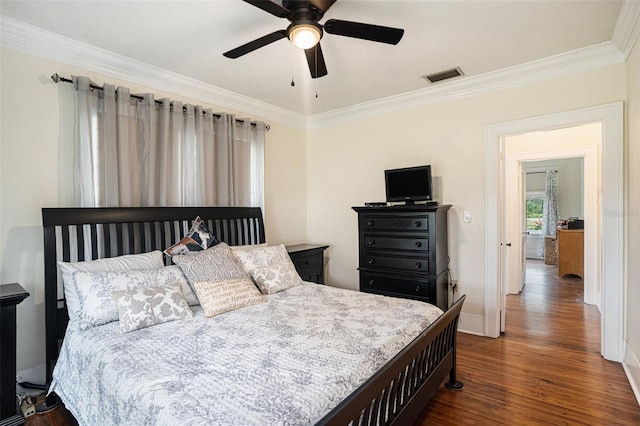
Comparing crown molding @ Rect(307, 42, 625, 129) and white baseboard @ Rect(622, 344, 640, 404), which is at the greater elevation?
crown molding @ Rect(307, 42, 625, 129)

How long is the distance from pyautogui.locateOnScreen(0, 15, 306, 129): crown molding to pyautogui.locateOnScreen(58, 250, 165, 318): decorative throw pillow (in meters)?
1.55

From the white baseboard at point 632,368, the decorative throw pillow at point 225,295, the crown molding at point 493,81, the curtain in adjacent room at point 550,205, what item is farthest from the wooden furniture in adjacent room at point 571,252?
the decorative throw pillow at point 225,295

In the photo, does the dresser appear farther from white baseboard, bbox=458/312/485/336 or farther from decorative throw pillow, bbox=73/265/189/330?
decorative throw pillow, bbox=73/265/189/330

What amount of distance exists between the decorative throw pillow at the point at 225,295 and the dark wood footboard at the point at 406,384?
120 centimetres

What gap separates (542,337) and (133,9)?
4448 mm

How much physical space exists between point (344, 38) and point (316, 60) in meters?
0.42

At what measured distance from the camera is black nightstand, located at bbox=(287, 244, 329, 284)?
368 centimetres

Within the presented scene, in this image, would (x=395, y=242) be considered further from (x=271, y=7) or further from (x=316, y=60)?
(x=271, y=7)

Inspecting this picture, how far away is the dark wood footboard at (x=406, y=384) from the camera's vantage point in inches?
46.5

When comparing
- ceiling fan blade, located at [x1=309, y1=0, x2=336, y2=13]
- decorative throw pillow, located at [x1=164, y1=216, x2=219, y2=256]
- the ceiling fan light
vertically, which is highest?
ceiling fan blade, located at [x1=309, y1=0, x2=336, y2=13]

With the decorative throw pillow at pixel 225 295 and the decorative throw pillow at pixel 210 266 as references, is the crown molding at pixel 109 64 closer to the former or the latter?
the decorative throw pillow at pixel 210 266

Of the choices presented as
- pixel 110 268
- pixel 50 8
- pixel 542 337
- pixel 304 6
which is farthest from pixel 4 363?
pixel 542 337

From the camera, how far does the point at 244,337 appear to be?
181 cm

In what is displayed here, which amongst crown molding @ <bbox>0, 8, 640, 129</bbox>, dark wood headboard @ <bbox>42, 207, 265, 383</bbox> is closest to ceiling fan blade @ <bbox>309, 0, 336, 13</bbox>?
crown molding @ <bbox>0, 8, 640, 129</bbox>
